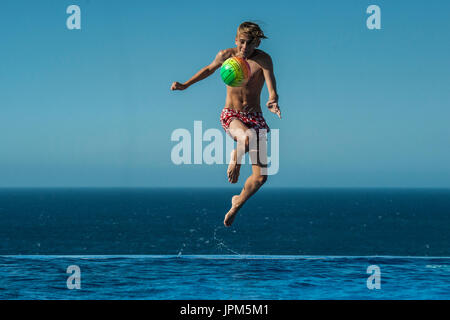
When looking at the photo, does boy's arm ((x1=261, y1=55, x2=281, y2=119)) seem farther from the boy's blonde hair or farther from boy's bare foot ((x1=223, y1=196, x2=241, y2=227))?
boy's bare foot ((x1=223, y1=196, x2=241, y2=227))

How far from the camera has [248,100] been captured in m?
9.83

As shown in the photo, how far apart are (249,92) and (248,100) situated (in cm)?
13

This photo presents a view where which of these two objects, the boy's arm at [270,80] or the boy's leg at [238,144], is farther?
the boy's leg at [238,144]

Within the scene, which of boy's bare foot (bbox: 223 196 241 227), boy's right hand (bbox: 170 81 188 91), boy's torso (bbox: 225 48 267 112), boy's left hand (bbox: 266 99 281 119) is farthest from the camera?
boy's bare foot (bbox: 223 196 241 227)

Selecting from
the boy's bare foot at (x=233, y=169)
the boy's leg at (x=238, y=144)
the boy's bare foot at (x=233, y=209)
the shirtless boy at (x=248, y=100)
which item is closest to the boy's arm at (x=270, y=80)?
the shirtless boy at (x=248, y=100)

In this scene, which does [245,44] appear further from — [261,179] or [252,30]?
[261,179]

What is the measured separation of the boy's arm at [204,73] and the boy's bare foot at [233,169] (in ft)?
4.27

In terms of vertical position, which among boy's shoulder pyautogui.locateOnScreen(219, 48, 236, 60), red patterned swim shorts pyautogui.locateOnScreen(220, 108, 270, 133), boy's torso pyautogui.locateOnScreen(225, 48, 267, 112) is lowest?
red patterned swim shorts pyautogui.locateOnScreen(220, 108, 270, 133)

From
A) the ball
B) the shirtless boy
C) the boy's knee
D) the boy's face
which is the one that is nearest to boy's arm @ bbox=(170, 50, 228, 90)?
the shirtless boy

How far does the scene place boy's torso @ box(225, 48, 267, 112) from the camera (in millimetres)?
9672

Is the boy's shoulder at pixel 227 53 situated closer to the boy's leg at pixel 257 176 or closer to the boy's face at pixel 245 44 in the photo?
the boy's face at pixel 245 44

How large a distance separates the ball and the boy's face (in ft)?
0.62

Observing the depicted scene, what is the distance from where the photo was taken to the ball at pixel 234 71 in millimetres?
9250
